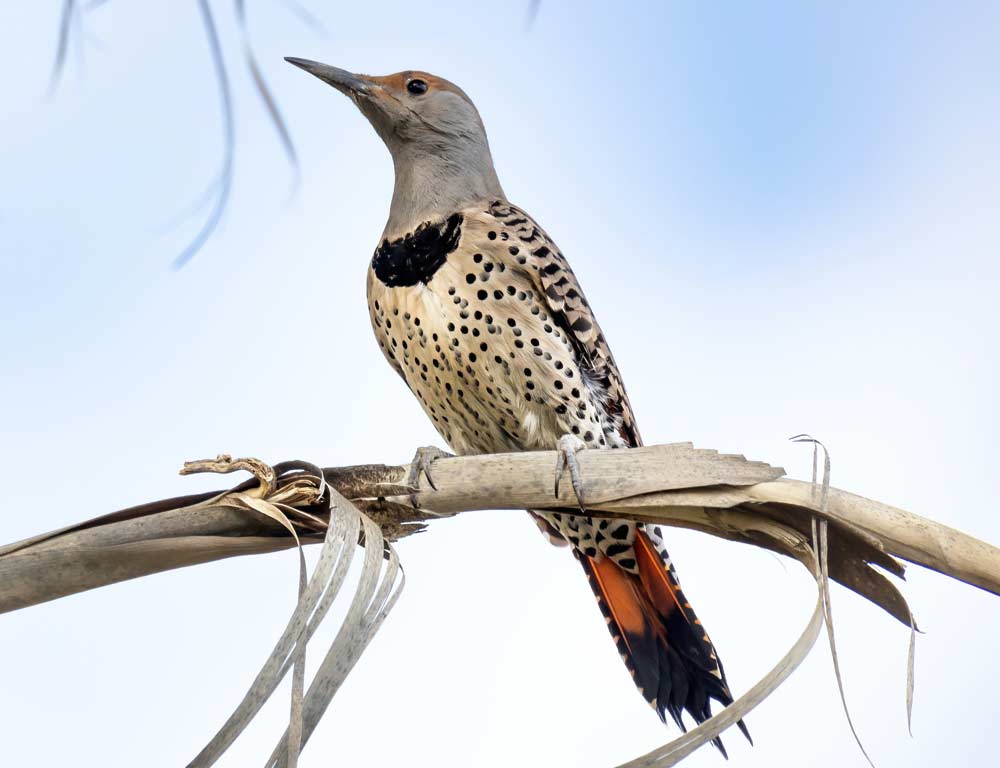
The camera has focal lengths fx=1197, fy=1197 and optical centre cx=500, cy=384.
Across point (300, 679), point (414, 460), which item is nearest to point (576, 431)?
point (414, 460)

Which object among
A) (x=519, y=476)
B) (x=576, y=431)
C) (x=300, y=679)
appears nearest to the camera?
(x=300, y=679)

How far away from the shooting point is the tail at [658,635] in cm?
284

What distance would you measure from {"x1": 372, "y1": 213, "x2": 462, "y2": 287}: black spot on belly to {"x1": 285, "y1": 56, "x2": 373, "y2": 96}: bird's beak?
545mm

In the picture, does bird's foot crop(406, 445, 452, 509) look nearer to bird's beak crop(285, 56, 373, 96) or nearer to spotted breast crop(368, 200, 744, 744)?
spotted breast crop(368, 200, 744, 744)

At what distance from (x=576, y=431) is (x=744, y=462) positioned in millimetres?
1176

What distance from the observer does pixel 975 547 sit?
1899 millimetres

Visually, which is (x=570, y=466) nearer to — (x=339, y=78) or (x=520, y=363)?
(x=520, y=363)

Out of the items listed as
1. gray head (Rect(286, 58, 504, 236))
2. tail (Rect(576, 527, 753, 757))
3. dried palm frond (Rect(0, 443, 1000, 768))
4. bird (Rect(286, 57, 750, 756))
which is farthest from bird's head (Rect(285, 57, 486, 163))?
dried palm frond (Rect(0, 443, 1000, 768))

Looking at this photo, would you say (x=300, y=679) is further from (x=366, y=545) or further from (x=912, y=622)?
(x=912, y=622)

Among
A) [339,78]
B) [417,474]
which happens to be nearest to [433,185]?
[339,78]

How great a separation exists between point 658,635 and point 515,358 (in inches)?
32.4

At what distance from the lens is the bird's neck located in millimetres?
3574

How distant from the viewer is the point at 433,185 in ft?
11.9

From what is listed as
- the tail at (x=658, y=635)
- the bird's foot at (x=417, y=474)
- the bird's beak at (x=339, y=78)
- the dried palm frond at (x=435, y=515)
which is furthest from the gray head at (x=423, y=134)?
the dried palm frond at (x=435, y=515)
